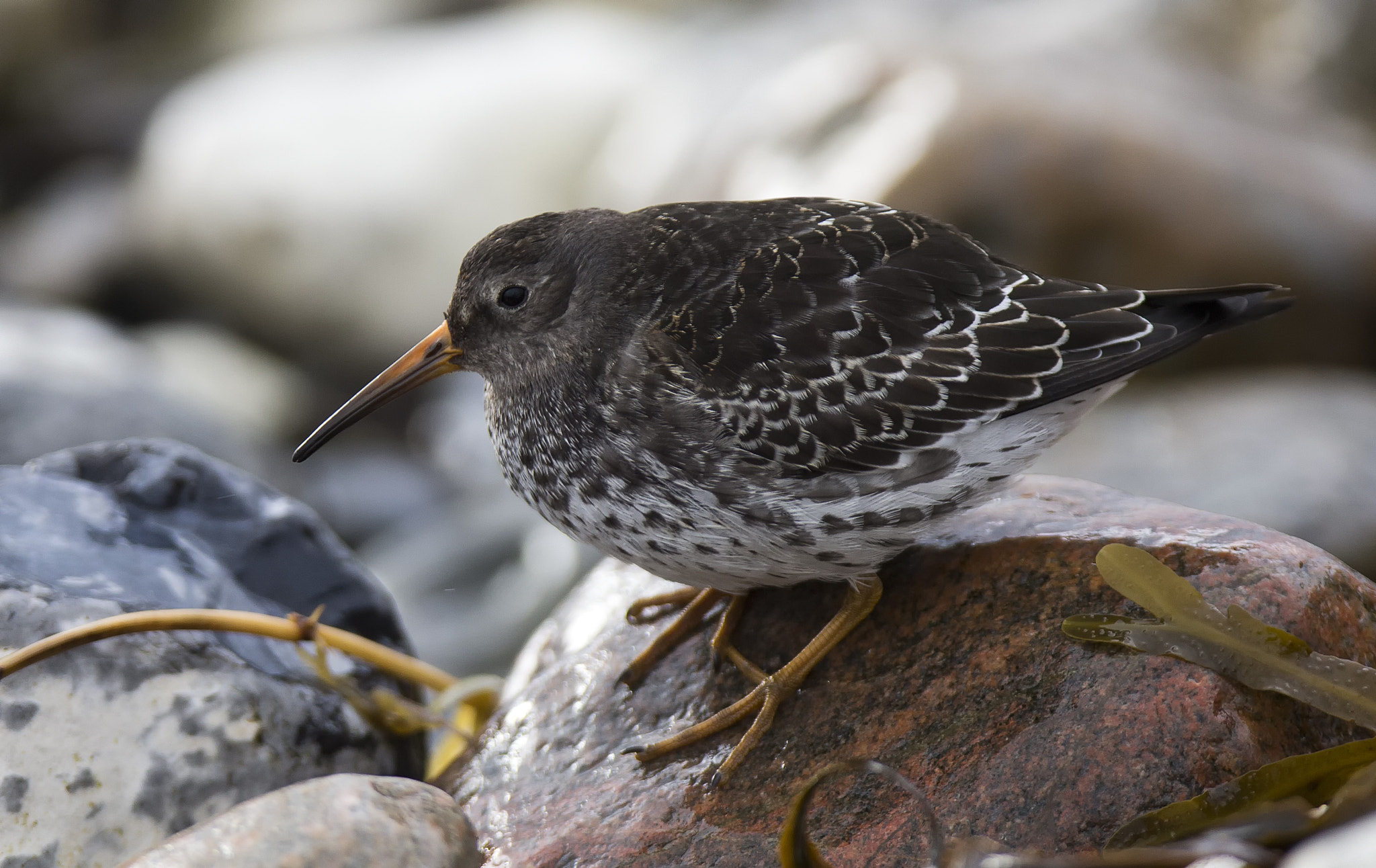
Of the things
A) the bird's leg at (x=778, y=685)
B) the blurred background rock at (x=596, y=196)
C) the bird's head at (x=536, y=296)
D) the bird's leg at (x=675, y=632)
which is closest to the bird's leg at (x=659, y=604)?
the bird's leg at (x=675, y=632)

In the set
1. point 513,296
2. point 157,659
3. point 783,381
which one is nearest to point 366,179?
point 513,296

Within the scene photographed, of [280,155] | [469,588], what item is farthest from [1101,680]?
[280,155]

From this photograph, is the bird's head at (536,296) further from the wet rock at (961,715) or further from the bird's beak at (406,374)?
the wet rock at (961,715)

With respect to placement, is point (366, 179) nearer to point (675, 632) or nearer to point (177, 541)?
point (177, 541)

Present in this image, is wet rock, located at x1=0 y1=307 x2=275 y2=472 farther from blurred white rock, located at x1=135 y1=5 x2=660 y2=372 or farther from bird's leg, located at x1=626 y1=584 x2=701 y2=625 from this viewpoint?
bird's leg, located at x1=626 y1=584 x2=701 y2=625

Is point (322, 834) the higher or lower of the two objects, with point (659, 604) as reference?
higher

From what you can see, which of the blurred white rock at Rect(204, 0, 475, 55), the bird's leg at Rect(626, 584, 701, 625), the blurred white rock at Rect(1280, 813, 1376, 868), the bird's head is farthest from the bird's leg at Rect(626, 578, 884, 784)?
the blurred white rock at Rect(204, 0, 475, 55)
